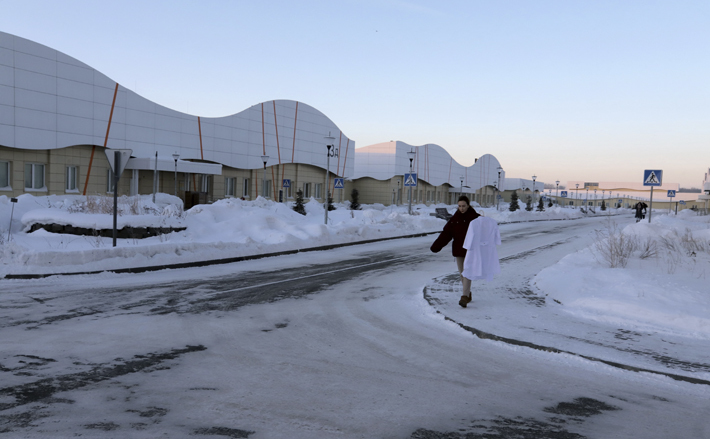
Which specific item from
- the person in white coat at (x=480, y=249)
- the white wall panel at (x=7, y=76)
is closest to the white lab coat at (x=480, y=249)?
the person in white coat at (x=480, y=249)

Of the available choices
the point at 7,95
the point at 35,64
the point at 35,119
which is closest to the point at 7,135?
the point at 35,119

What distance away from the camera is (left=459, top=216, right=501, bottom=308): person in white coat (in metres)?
8.58

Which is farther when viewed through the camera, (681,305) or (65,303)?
(65,303)

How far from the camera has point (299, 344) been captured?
636 cm

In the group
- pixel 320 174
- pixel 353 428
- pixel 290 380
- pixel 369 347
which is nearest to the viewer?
pixel 353 428

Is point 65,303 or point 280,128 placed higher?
point 280,128

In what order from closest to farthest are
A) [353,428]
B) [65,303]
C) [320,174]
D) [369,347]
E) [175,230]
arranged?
[353,428]
[369,347]
[65,303]
[175,230]
[320,174]

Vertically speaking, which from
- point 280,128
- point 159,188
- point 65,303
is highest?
point 280,128

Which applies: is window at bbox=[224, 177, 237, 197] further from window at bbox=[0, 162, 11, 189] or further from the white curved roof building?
window at bbox=[0, 162, 11, 189]

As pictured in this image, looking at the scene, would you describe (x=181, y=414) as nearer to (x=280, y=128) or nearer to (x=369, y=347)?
(x=369, y=347)

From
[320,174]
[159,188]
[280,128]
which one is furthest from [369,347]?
[320,174]

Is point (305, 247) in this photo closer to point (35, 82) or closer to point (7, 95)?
point (7, 95)

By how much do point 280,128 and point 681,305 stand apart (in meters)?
43.9

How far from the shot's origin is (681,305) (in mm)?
7836
